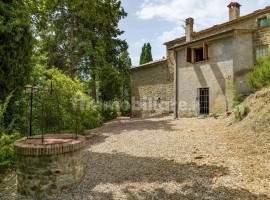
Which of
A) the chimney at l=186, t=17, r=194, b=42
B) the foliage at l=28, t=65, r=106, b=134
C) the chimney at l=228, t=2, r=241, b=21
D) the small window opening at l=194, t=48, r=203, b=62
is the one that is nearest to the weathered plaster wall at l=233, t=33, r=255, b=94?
the small window opening at l=194, t=48, r=203, b=62

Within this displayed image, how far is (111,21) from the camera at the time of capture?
64.5 ft

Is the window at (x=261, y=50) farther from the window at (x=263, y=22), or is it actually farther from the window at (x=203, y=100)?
the window at (x=203, y=100)

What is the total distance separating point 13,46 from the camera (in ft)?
24.0

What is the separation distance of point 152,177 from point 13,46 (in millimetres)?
6028

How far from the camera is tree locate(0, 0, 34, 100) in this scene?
280 inches

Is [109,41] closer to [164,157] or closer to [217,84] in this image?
[217,84]

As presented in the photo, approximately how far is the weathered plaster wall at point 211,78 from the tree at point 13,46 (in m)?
10.8

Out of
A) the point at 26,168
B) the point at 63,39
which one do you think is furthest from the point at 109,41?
the point at 26,168

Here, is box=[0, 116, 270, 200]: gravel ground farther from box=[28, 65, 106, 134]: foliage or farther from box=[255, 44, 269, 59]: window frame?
box=[255, 44, 269, 59]: window frame

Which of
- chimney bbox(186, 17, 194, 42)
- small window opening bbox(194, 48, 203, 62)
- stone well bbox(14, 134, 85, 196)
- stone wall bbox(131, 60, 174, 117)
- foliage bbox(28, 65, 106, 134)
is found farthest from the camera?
stone wall bbox(131, 60, 174, 117)

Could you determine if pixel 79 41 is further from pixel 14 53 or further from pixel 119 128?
pixel 14 53

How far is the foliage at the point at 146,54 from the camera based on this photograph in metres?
32.2

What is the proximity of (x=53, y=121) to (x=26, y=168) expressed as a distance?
550cm

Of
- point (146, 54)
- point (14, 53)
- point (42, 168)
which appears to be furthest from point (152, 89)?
point (42, 168)
